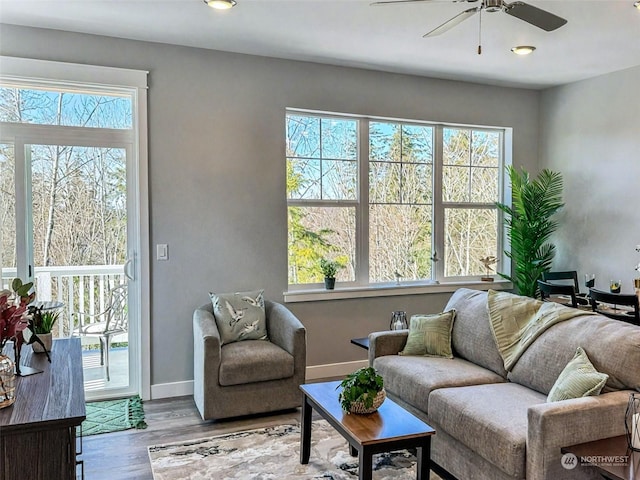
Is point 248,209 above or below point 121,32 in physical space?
below

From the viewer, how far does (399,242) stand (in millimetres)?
4984

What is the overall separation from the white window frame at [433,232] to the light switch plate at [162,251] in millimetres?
1068

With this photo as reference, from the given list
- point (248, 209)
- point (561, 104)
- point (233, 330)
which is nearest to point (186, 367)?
point (233, 330)

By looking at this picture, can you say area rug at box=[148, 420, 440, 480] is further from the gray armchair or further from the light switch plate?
the light switch plate

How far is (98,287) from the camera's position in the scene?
4012 mm

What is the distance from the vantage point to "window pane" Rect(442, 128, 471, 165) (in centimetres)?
516

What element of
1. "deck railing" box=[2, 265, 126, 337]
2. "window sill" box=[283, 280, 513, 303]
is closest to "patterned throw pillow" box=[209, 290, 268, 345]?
"window sill" box=[283, 280, 513, 303]

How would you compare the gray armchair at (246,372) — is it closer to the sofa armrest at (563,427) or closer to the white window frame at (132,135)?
the white window frame at (132,135)

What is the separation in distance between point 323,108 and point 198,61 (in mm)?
1152

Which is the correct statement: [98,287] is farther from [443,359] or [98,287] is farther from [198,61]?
[443,359]

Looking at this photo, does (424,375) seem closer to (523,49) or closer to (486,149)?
(523,49)

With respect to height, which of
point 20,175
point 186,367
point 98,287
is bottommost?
point 186,367

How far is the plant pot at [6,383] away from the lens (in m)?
1.71

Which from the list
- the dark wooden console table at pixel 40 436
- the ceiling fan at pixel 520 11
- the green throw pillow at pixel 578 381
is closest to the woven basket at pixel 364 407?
the green throw pillow at pixel 578 381
